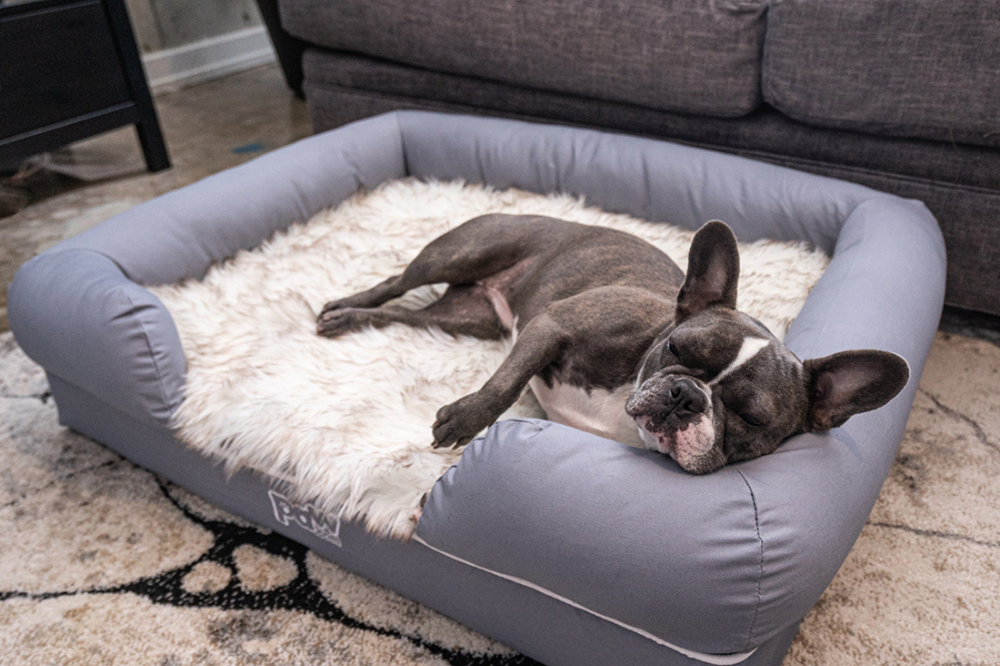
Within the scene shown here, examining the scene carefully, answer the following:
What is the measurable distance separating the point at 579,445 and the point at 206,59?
4.57 meters

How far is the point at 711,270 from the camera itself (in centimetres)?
138

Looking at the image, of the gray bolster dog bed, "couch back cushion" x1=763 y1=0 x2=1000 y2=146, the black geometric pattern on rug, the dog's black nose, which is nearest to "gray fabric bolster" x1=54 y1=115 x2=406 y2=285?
the gray bolster dog bed

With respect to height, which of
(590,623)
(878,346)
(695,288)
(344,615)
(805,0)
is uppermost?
(805,0)

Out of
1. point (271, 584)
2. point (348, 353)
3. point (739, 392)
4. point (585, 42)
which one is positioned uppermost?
point (585, 42)

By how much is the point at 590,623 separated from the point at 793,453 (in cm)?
45

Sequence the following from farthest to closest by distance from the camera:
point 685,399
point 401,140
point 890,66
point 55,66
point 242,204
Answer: point 55,66 < point 401,140 < point 242,204 < point 890,66 < point 685,399

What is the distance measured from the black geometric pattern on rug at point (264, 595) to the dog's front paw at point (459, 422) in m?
0.39

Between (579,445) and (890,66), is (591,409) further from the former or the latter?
(890,66)

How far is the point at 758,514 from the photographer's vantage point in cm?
116

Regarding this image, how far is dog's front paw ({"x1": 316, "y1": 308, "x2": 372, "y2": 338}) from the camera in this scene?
200 centimetres

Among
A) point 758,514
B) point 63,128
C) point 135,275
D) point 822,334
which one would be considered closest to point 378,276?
point 135,275

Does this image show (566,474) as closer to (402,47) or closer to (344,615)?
(344,615)

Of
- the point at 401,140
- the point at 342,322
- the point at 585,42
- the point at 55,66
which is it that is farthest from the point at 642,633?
the point at 55,66

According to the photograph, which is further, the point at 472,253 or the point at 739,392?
the point at 472,253
